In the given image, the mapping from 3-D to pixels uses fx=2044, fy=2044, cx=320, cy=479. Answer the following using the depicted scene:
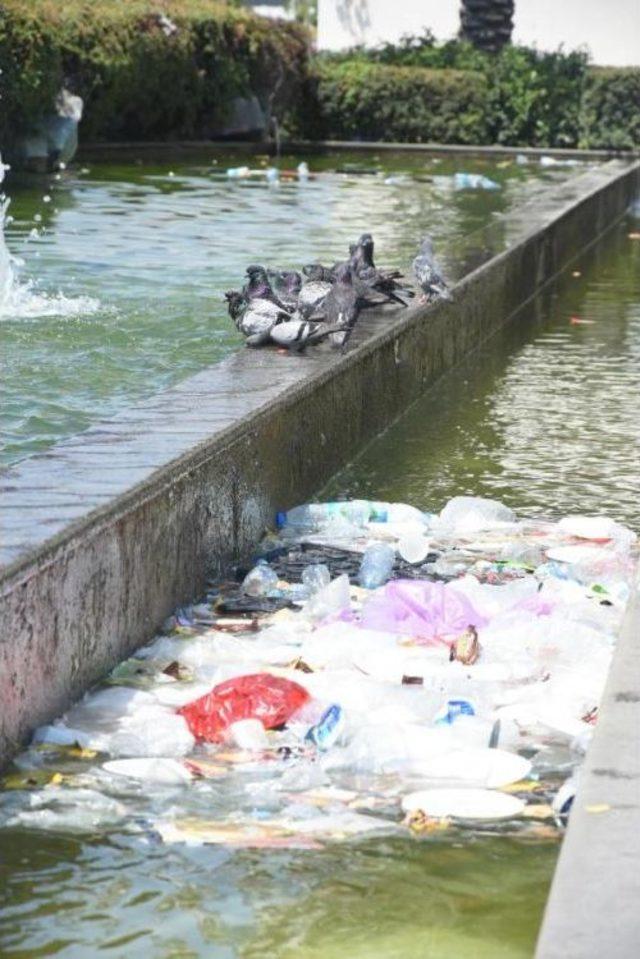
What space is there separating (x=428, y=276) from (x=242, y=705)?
218 inches

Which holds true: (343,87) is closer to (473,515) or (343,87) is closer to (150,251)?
(150,251)

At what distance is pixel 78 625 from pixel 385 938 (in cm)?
157

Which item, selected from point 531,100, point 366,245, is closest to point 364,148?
point 531,100

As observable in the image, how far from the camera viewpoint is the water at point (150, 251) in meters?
8.93

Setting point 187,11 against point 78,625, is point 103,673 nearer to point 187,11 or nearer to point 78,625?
point 78,625

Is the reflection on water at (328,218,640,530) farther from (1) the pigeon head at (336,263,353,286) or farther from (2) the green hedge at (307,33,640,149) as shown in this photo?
(2) the green hedge at (307,33,640,149)

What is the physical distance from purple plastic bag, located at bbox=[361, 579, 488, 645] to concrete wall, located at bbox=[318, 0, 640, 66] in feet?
103

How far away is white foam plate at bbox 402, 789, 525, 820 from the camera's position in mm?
4531

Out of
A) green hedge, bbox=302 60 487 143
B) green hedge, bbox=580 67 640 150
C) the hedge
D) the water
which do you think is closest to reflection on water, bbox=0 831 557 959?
the water

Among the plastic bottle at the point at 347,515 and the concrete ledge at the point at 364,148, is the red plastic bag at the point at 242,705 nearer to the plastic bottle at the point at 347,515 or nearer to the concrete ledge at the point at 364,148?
the plastic bottle at the point at 347,515

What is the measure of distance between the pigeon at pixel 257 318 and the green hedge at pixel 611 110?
77.8 ft

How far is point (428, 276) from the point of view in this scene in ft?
34.1

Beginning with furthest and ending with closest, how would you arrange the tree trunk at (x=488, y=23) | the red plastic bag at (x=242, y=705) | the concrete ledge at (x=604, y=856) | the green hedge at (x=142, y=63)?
the tree trunk at (x=488, y=23), the green hedge at (x=142, y=63), the red plastic bag at (x=242, y=705), the concrete ledge at (x=604, y=856)

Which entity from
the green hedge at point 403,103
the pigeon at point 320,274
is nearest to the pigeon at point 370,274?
the pigeon at point 320,274
